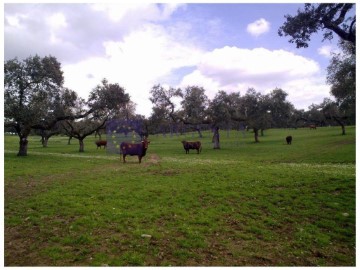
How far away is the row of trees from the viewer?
1750cm

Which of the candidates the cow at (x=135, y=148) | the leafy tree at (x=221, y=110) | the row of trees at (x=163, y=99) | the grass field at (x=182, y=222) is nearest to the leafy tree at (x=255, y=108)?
the row of trees at (x=163, y=99)

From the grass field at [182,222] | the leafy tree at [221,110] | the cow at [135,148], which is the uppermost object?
the leafy tree at [221,110]

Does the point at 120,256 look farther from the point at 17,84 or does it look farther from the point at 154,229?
the point at 17,84

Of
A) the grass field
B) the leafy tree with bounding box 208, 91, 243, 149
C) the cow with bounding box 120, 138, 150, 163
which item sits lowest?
the grass field

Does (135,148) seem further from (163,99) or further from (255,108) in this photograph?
(255,108)

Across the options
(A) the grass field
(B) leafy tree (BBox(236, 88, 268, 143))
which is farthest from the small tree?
(B) leafy tree (BBox(236, 88, 268, 143))

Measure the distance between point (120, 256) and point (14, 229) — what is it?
15.5 feet

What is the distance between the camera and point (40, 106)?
3481cm

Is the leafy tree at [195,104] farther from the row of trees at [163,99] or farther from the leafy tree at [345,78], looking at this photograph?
the leafy tree at [345,78]

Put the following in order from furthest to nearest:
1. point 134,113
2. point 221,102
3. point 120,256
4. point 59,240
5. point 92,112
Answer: point 134,113
point 221,102
point 92,112
point 59,240
point 120,256

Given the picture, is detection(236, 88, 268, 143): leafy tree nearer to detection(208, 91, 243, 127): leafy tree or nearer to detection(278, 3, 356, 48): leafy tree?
detection(208, 91, 243, 127): leafy tree

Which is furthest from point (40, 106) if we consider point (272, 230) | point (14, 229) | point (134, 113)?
point (134, 113)

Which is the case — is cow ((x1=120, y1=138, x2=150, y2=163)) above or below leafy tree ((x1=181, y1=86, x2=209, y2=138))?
below

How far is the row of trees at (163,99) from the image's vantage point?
17500mm
